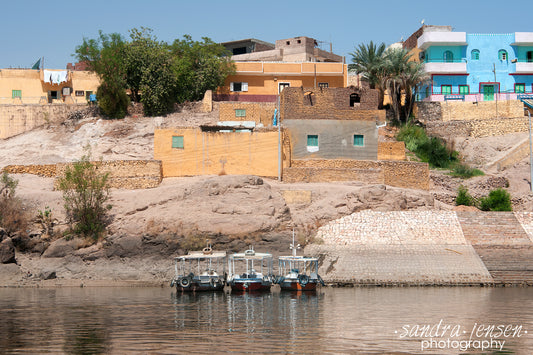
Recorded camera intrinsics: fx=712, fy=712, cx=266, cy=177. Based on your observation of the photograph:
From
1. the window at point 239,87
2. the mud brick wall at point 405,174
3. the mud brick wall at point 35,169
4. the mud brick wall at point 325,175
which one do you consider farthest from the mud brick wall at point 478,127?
the mud brick wall at point 35,169

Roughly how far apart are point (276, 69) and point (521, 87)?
771 inches

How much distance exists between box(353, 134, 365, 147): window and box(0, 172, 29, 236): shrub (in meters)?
18.9

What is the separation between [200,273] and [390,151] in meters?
16.1

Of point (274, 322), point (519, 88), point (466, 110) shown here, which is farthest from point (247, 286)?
point (519, 88)

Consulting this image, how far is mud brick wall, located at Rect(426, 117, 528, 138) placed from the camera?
50031mm

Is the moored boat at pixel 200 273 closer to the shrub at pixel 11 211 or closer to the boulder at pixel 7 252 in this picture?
the boulder at pixel 7 252

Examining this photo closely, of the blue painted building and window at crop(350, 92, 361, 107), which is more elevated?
the blue painted building

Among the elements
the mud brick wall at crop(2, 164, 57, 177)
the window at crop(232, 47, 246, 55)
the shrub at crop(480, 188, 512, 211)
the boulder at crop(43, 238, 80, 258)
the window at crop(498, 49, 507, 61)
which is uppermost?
the window at crop(232, 47, 246, 55)

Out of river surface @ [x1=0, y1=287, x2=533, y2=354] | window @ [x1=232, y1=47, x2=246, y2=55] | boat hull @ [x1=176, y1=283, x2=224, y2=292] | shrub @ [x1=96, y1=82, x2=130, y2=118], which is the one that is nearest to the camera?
river surface @ [x1=0, y1=287, x2=533, y2=354]

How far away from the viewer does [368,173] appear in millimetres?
39906

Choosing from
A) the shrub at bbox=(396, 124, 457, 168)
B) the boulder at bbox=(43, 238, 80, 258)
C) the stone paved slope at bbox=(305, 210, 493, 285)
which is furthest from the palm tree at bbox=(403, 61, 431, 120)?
the boulder at bbox=(43, 238, 80, 258)

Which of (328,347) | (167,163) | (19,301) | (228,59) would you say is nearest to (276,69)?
(228,59)

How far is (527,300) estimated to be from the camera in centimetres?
2603

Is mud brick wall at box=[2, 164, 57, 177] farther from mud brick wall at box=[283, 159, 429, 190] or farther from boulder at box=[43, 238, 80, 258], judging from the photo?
mud brick wall at box=[283, 159, 429, 190]
